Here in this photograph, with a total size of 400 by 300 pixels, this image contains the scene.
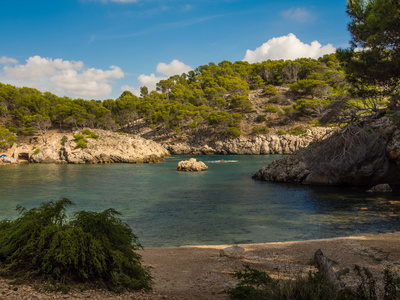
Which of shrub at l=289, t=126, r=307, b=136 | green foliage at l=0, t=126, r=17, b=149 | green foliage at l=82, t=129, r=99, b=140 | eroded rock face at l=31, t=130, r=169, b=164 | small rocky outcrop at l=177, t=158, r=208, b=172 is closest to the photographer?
small rocky outcrop at l=177, t=158, r=208, b=172

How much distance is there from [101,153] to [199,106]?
37.4 metres

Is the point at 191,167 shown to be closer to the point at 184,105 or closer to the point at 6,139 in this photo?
the point at 6,139

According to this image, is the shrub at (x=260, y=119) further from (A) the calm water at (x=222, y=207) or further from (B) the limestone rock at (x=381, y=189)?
(B) the limestone rock at (x=381, y=189)

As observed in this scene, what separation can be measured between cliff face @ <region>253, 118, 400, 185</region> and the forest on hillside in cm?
3675

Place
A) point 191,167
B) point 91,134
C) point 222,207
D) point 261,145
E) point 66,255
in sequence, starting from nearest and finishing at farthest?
point 66,255
point 222,207
point 191,167
point 91,134
point 261,145

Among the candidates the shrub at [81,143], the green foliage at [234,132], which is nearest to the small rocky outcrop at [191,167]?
the shrub at [81,143]

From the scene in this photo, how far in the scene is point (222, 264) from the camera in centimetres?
708

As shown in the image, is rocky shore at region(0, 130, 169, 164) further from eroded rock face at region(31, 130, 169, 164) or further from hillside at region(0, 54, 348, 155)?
hillside at region(0, 54, 348, 155)

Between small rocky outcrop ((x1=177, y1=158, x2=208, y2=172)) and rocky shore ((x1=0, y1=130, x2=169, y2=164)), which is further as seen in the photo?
rocky shore ((x1=0, y1=130, x2=169, y2=164))

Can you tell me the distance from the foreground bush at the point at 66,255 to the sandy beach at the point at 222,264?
0.26 meters

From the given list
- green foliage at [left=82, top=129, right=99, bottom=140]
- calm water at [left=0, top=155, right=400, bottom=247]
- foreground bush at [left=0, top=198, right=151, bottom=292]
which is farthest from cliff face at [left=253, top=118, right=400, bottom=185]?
green foliage at [left=82, top=129, right=99, bottom=140]

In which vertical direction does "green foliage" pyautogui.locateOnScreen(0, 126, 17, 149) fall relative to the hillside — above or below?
below

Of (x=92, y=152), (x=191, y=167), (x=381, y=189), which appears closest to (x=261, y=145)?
(x=191, y=167)

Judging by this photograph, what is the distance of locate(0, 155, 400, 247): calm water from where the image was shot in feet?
37.2
